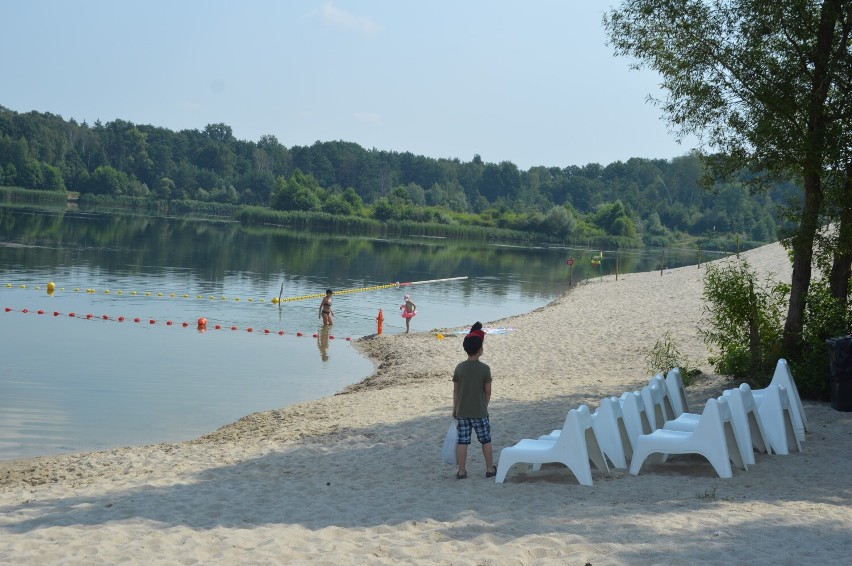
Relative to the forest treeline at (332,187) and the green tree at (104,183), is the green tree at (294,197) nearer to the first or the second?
the forest treeline at (332,187)

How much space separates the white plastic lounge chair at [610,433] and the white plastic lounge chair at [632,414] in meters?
0.13

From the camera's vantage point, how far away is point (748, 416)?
10.1 metres

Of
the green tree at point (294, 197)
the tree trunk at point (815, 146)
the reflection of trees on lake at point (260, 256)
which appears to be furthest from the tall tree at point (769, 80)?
the green tree at point (294, 197)

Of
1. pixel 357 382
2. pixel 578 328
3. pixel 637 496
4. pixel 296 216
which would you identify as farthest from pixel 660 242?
pixel 637 496

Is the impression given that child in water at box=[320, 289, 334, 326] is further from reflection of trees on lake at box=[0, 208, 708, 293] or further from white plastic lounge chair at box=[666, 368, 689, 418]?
white plastic lounge chair at box=[666, 368, 689, 418]

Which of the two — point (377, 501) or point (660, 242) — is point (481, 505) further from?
point (660, 242)

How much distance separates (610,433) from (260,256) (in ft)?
170

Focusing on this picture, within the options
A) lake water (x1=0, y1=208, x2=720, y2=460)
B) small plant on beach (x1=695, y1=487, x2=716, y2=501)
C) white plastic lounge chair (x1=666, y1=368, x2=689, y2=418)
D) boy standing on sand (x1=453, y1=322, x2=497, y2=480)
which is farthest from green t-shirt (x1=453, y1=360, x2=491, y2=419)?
lake water (x1=0, y1=208, x2=720, y2=460)

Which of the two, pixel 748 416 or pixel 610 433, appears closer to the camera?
pixel 610 433

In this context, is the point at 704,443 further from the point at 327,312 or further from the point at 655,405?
the point at 327,312

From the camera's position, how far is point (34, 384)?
17.8 meters

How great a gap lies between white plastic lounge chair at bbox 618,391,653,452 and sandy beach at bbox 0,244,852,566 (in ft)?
1.55

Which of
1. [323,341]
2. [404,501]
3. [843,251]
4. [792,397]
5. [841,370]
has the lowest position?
[323,341]

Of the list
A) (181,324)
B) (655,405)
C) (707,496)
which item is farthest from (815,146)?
(181,324)
